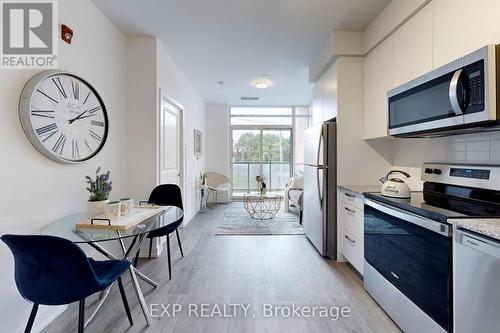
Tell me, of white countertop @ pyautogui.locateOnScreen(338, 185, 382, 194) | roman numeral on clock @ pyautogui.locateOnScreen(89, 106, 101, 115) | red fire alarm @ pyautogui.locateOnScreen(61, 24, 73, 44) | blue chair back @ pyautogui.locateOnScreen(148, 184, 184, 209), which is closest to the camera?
red fire alarm @ pyautogui.locateOnScreen(61, 24, 73, 44)

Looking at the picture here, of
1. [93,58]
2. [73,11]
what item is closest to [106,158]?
[93,58]

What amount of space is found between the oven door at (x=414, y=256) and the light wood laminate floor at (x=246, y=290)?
15.1 inches

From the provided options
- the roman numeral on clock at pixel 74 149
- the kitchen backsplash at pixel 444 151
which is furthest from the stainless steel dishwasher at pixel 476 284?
the roman numeral on clock at pixel 74 149

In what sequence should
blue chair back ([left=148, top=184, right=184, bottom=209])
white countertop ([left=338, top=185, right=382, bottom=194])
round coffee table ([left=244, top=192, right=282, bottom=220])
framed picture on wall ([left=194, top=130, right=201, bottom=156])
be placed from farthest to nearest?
framed picture on wall ([left=194, top=130, right=201, bottom=156])
round coffee table ([left=244, top=192, right=282, bottom=220])
blue chair back ([left=148, top=184, right=184, bottom=209])
white countertop ([left=338, top=185, right=382, bottom=194])

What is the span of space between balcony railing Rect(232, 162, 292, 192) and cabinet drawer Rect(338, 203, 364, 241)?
451 cm

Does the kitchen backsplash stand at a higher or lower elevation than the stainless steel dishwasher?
higher

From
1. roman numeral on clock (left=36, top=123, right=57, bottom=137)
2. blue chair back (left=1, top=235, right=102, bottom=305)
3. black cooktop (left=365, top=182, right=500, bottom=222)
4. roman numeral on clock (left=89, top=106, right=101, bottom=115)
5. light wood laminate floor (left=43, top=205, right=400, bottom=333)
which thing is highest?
roman numeral on clock (left=89, top=106, right=101, bottom=115)

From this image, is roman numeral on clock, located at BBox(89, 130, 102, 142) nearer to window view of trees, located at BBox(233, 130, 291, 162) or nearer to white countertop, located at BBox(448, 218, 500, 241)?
white countertop, located at BBox(448, 218, 500, 241)

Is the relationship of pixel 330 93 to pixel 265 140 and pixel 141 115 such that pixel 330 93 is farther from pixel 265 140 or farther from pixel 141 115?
pixel 265 140

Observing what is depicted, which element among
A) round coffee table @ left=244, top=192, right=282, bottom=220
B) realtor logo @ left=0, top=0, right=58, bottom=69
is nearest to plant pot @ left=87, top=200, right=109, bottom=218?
realtor logo @ left=0, top=0, right=58, bottom=69

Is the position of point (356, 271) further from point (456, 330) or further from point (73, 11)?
point (73, 11)

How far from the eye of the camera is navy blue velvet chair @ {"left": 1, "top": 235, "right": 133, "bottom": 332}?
4.35 feet

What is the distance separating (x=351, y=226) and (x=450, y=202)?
3.33ft

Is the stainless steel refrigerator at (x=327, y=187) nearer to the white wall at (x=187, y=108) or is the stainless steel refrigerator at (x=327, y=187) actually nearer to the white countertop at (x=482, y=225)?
the white countertop at (x=482, y=225)
